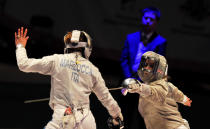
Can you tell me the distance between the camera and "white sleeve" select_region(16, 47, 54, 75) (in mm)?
2551

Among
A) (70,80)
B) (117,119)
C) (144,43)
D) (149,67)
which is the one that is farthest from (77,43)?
(144,43)

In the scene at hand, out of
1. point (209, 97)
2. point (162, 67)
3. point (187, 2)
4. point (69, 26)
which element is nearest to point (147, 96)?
point (162, 67)

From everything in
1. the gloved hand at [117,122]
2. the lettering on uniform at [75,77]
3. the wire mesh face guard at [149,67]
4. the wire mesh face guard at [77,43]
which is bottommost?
the gloved hand at [117,122]

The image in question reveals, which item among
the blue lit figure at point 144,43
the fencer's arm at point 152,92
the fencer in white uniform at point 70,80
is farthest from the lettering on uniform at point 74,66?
the blue lit figure at point 144,43

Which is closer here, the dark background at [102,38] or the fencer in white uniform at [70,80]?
the fencer in white uniform at [70,80]

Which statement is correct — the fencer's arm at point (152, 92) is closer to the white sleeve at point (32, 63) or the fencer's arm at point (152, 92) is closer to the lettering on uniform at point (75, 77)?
the lettering on uniform at point (75, 77)

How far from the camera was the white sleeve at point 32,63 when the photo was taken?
255cm

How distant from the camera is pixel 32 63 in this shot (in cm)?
256

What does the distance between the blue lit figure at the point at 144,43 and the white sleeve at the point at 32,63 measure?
35.8 inches

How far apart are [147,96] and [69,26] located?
9.05 ft

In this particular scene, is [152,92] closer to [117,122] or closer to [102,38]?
[117,122]

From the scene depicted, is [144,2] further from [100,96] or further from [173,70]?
[100,96]

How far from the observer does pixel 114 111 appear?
282 centimetres

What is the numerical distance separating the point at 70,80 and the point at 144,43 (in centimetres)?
99
